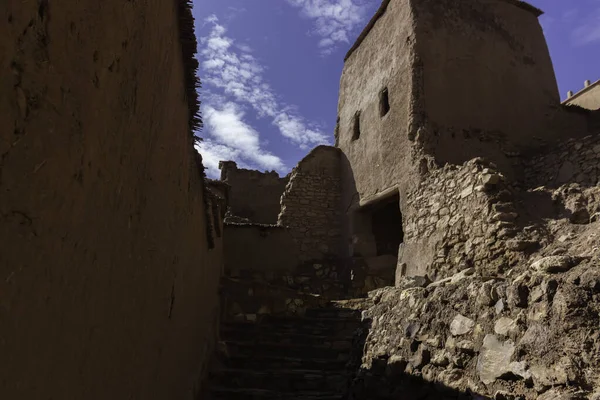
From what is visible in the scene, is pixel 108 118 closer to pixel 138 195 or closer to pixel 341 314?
pixel 138 195

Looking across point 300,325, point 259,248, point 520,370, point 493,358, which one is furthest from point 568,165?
point 259,248

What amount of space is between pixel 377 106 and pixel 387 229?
9.70ft

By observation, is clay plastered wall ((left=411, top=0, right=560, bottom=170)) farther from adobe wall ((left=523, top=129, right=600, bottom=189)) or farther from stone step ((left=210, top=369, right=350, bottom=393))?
stone step ((left=210, top=369, right=350, bottom=393))

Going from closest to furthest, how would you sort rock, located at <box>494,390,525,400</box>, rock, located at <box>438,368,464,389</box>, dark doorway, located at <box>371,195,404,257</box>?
rock, located at <box>494,390,525,400</box>, rock, located at <box>438,368,464,389</box>, dark doorway, located at <box>371,195,404,257</box>

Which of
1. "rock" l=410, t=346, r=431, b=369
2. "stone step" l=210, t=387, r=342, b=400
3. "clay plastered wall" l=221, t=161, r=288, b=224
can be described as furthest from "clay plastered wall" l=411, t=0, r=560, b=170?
"clay plastered wall" l=221, t=161, r=288, b=224

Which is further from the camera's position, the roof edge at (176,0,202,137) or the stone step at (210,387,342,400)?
the stone step at (210,387,342,400)

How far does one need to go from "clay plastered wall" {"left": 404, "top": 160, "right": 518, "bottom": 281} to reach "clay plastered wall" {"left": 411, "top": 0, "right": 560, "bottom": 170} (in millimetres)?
966

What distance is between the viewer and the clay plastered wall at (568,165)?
21.9 ft

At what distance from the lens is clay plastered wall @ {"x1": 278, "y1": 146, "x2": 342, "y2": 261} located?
1143cm

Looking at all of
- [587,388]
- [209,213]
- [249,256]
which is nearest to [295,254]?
[249,256]

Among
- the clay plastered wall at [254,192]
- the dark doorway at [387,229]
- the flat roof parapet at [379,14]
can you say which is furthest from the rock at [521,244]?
the clay plastered wall at [254,192]

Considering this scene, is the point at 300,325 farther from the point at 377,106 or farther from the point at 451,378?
A: the point at 377,106

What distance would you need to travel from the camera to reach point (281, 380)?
5.69 meters

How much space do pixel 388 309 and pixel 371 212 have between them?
6.27 m
